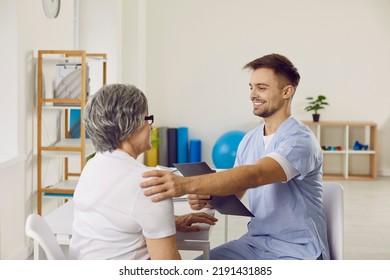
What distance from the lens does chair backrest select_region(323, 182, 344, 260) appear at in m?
1.87

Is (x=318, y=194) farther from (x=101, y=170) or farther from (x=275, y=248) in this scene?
(x=101, y=170)

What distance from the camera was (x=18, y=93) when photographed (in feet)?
10.7

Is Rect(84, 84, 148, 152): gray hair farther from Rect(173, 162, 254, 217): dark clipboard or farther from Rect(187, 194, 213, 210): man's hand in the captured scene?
Rect(187, 194, 213, 210): man's hand

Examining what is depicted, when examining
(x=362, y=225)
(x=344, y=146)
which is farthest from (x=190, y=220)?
(x=344, y=146)

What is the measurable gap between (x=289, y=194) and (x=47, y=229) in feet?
2.56

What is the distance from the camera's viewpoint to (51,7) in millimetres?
3809

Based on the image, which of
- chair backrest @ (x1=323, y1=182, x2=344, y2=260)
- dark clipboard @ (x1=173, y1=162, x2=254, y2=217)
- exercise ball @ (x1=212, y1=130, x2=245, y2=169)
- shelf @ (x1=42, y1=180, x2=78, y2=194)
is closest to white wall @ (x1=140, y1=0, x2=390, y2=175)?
exercise ball @ (x1=212, y1=130, x2=245, y2=169)

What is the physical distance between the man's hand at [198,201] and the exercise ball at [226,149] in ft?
13.6

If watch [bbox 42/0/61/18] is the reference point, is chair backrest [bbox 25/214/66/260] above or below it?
below

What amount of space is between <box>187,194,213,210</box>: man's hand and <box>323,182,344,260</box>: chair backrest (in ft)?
1.34

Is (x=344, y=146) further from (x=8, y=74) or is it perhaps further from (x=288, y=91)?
(x=288, y=91)

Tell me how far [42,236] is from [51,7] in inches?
106

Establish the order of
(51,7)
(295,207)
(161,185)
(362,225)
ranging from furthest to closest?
(362,225)
(51,7)
(295,207)
(161,185)
